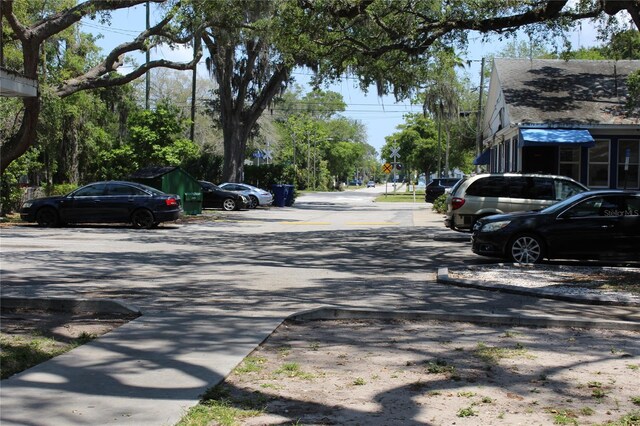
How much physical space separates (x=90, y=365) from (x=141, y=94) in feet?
169

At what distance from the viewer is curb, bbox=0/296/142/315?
884 cm

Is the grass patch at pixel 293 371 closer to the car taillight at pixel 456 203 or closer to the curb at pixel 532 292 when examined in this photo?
the curb at pixel 532 292

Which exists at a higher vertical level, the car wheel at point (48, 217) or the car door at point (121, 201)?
the car door at point (121, 201)

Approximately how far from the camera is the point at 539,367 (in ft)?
21.4

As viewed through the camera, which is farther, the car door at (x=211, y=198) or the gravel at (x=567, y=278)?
the car door at (x=211, y=198)

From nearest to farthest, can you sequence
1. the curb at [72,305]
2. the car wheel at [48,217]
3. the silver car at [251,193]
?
the curb at [72,305] < the car wheel at [48,217] < the silver car at [251,193]

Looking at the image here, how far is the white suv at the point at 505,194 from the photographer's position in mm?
18156

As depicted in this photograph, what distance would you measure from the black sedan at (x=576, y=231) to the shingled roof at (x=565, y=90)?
11.7 m


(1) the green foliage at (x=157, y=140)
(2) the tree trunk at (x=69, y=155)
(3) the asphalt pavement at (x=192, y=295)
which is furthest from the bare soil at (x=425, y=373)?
(2) the tree trunk at (x=69, y=155)

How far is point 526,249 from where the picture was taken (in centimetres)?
1416

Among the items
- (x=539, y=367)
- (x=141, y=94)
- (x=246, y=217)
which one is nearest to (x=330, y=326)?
(x=539, y=367)

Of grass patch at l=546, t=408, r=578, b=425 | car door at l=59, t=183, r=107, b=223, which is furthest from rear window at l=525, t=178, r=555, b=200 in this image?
grass patch at l=546, t=408, r=578, b=425

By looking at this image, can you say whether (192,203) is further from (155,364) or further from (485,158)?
(155,364)

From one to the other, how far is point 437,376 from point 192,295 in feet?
17.1
